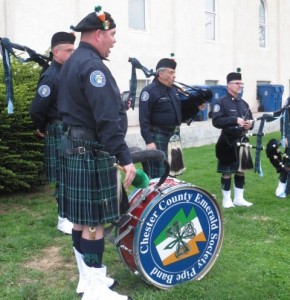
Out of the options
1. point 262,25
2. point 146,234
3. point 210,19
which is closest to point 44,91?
point 146,234

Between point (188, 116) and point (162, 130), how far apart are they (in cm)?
41

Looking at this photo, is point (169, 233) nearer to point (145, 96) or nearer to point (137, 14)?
point (145, 96)

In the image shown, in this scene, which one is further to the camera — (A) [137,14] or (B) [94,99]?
(A) [137,14]

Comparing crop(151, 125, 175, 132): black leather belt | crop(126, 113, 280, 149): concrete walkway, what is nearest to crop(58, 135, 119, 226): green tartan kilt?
crop(151, 125, 175, 132): black leather belt

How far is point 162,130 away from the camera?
17.8ft

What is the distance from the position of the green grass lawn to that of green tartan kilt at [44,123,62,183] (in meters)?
0.65

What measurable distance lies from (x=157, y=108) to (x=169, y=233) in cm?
217

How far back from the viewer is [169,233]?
135 inches

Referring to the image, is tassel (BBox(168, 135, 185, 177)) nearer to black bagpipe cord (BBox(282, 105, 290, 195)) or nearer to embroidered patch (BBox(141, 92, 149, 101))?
embroidered patch (BBox(141, 92, 149, 101))

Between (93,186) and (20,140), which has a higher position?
(20,140)

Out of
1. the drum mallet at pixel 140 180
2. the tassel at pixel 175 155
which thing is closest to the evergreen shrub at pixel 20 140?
the tassel at pixel 175 155

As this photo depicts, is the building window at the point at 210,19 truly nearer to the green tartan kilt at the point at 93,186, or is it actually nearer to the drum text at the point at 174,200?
the drum text at the point at 174,200

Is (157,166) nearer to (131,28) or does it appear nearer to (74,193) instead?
(74,193)

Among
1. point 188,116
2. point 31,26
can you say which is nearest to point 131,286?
point 188,116
